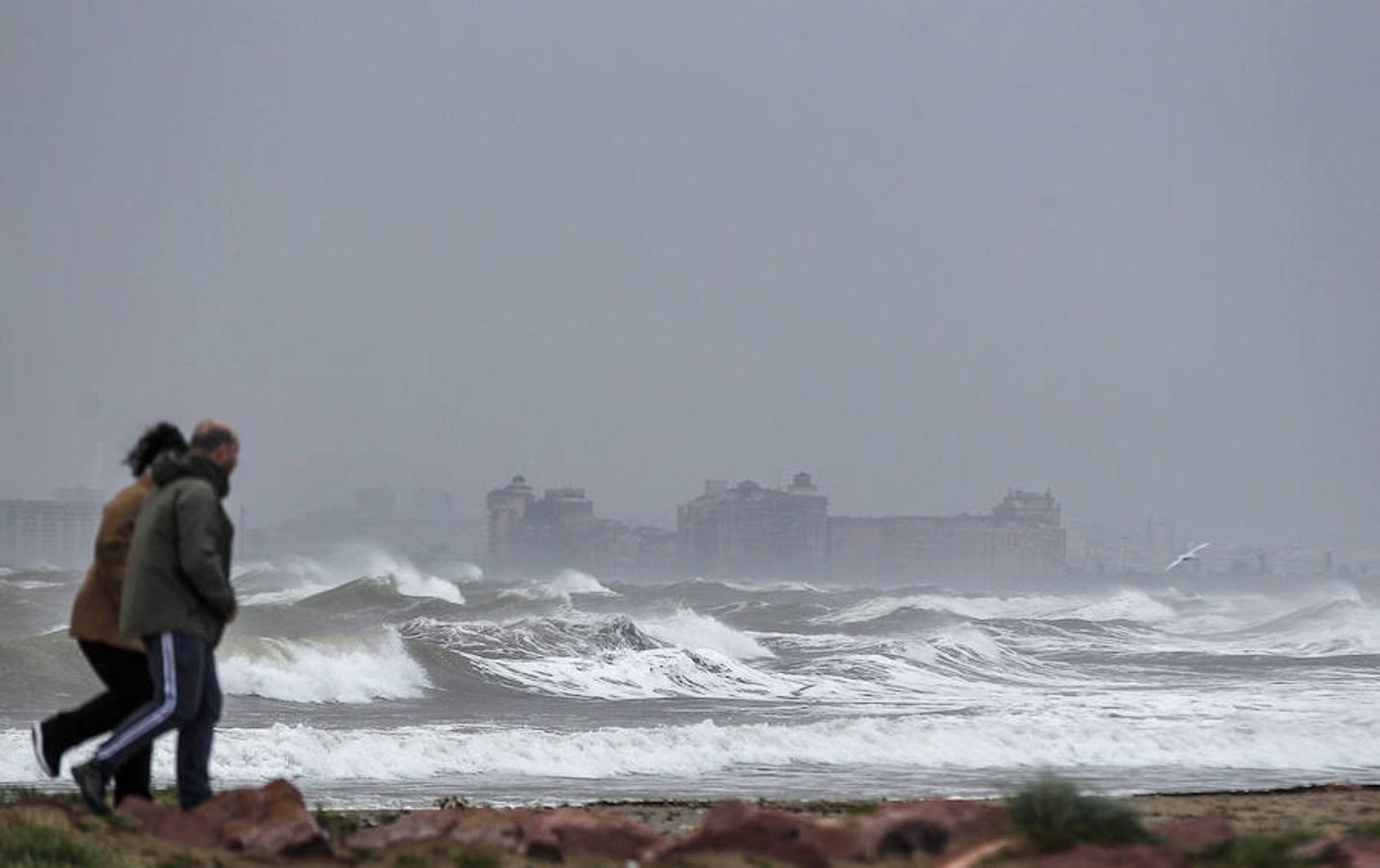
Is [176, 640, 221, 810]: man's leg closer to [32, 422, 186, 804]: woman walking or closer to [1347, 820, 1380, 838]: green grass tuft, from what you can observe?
[32, 422, 186, 804]: woman walking

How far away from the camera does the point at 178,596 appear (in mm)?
6602

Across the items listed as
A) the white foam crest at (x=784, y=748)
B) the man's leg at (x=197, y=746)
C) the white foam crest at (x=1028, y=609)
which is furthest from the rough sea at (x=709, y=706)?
the white foam crest at (x=1028, y=609)

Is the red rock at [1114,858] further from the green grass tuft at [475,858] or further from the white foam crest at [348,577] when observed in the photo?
the white foam crest at [348,577]

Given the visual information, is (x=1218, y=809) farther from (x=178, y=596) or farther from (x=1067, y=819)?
(x=178, y=596)

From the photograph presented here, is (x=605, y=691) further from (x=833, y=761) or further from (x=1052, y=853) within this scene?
(x=1052, y=853)

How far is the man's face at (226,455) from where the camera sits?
680cm

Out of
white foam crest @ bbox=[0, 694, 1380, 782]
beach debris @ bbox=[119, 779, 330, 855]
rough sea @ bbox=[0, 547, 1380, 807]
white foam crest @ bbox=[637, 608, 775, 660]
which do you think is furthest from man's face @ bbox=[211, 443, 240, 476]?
white foam crest @ bbox=[637, 608, 775, 660]

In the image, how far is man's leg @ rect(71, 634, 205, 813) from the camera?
6.60 metres

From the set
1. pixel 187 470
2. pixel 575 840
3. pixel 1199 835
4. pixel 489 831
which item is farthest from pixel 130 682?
pixel 1199 835

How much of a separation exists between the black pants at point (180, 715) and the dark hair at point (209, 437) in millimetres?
687

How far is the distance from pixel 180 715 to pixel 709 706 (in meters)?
19.0

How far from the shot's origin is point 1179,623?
208 feet

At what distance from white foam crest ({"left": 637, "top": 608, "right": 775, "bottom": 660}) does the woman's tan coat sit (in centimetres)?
2866

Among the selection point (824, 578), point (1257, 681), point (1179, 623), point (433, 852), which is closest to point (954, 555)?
point (824, 578)
